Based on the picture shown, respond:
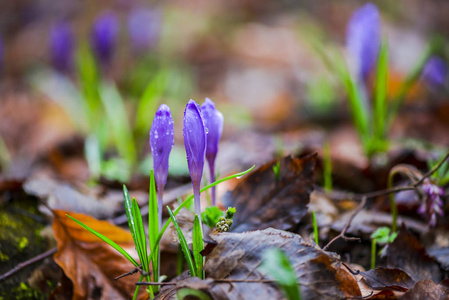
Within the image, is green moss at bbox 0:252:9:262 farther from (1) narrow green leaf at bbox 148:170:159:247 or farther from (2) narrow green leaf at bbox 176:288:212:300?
(2) narrow green leaf at bbox 176:288:212:300

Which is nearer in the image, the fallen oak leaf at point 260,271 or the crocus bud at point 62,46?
the fallen oak leaf at point 260,271

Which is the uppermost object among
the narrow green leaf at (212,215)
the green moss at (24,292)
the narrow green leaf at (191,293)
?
the narrow green leaf at (212,215)

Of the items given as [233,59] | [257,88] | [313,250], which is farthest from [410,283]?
[233,59]

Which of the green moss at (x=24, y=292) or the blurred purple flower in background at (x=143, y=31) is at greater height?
the blurred purple flower in background at (x=143, y=31)

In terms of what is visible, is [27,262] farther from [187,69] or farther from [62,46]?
[187,69]

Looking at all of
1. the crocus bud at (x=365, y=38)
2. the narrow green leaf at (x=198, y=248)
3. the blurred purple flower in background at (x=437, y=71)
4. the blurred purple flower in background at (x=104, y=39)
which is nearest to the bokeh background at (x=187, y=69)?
the blurred purple flower in background at (x=104, y=39)

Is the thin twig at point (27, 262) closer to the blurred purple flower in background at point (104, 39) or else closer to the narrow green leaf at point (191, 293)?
the narrow green leaf at point (191, 293)
